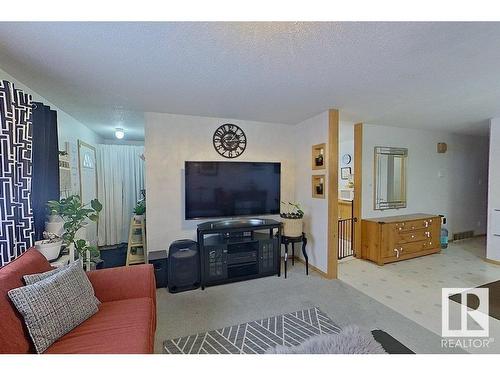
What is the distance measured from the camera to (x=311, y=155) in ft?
11.1

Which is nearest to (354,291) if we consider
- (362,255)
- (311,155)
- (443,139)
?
(362,255)

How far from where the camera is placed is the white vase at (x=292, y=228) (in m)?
3.21

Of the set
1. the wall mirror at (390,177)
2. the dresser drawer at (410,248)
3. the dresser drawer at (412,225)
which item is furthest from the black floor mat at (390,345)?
the wall mirror at (390,177)

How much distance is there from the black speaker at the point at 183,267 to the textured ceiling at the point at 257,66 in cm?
172

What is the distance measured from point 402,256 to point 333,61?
129 inches

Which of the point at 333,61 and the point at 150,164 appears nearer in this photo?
the point at 333,61

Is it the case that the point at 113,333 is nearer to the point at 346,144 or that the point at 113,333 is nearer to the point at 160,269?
the point at 160,269

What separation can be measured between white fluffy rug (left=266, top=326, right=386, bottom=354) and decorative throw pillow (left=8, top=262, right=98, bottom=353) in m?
1.14

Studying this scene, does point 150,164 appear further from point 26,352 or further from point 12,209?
point 26,352

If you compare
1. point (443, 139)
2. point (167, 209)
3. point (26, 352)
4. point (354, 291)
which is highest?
point (443, 139)

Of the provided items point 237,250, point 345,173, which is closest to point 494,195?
point 345,173

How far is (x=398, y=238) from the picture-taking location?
360cm

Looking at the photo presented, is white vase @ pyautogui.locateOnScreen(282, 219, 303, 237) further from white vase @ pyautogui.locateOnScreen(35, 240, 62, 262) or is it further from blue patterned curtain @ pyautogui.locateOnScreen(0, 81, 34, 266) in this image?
blue patterned curtain @ pyautogui.locateOnScreen(0, 81, 34, 266)

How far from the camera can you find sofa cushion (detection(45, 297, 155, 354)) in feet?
3.88
